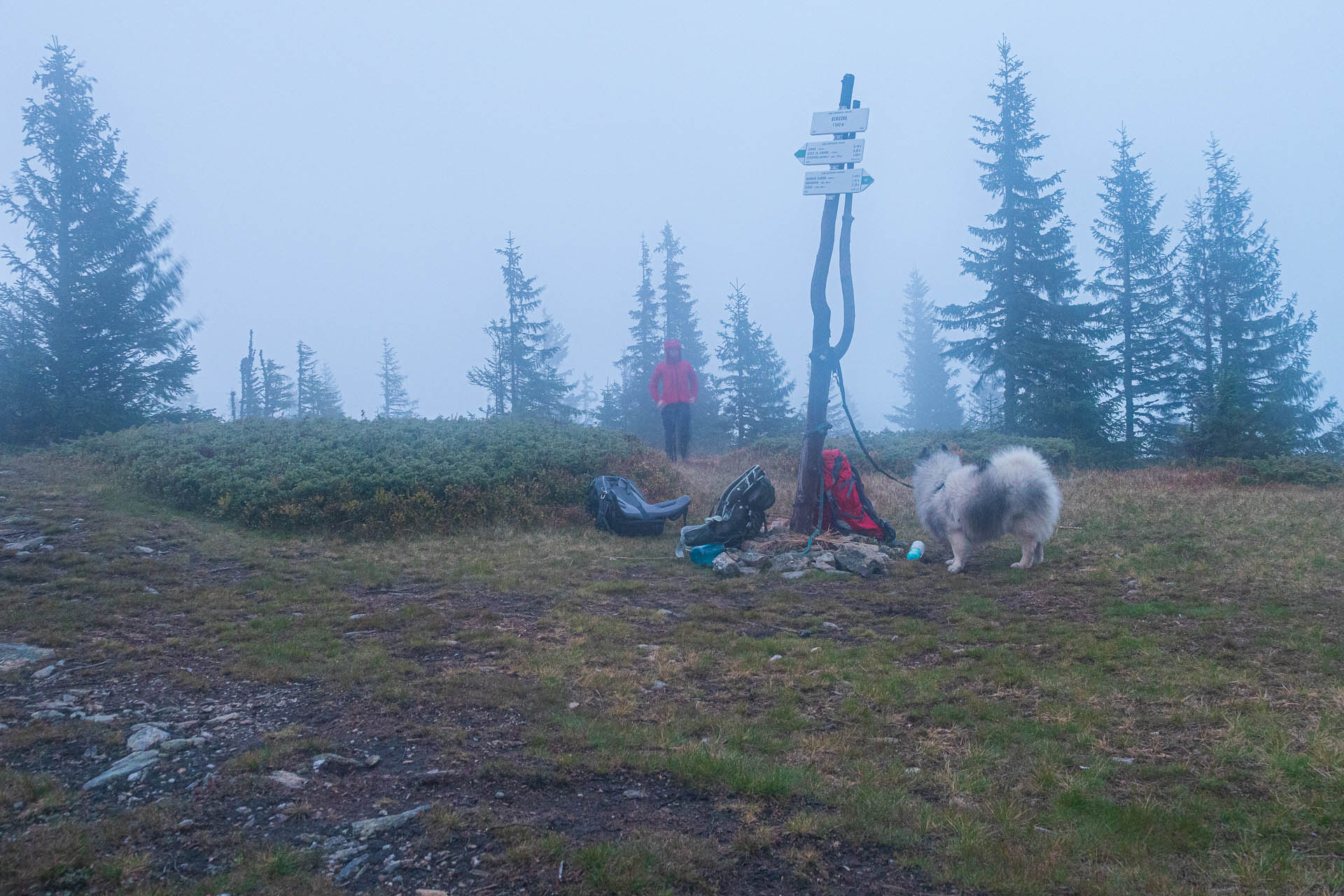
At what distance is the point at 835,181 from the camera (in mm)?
9555

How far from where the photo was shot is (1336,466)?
45.8ft

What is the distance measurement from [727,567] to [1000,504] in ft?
9.84

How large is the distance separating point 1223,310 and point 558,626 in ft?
82.2

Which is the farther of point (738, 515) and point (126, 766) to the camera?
point (738, 515)

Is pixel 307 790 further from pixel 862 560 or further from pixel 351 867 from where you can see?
pixel 862 560

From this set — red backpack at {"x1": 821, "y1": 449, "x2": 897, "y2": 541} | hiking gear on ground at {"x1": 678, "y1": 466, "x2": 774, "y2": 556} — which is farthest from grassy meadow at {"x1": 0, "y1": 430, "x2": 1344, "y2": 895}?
red backpack at {"x1": 821, "y1": 449, "x2": 897, "y2": 541}

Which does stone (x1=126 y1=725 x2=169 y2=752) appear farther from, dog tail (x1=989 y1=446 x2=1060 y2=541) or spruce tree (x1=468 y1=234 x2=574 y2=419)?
spruce tree (x1=468 y1=234 x2=574 y2=419)

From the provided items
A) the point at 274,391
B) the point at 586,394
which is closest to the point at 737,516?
the point at 274,391

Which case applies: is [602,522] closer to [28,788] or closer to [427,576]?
[427,576]

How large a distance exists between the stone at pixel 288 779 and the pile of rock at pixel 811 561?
5.44 m

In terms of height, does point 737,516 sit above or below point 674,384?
below

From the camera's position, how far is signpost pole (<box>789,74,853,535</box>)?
9.91 metres

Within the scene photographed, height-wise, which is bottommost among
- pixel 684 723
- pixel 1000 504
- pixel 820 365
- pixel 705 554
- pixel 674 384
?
pixel 684 723

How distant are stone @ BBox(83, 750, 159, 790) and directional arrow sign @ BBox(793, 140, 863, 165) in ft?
29.2
